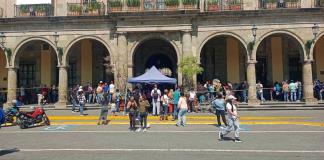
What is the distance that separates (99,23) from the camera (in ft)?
80.1

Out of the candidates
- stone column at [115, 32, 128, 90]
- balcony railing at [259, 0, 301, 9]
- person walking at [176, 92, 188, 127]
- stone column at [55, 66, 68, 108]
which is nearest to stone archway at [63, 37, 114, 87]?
stone column at [55, 66, 68, 108]

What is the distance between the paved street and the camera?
32.9ft

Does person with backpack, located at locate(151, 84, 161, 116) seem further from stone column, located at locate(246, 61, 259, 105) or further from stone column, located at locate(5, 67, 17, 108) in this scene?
stone column, located at locate(5, 67, 17, 108)

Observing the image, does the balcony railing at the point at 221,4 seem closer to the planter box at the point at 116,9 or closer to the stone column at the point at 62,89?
the planter box at the point at 116,9

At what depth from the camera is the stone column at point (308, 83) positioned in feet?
75.2

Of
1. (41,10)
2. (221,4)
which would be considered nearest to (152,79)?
(221,4)

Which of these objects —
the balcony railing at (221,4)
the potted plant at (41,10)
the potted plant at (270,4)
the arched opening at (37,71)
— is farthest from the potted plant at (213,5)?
the arched opening at (37,71)

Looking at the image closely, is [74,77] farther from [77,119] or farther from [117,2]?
[77,119]

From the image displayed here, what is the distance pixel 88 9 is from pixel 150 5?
4136 mm

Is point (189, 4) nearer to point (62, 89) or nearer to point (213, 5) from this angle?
point (213, 5)

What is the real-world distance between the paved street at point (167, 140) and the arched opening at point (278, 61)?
7464 millimetres

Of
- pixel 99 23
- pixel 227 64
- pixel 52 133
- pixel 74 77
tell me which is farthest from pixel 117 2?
pixel 52 133

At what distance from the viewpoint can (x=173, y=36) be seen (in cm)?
2388

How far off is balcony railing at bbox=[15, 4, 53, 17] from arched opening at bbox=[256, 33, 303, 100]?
48.2ft
